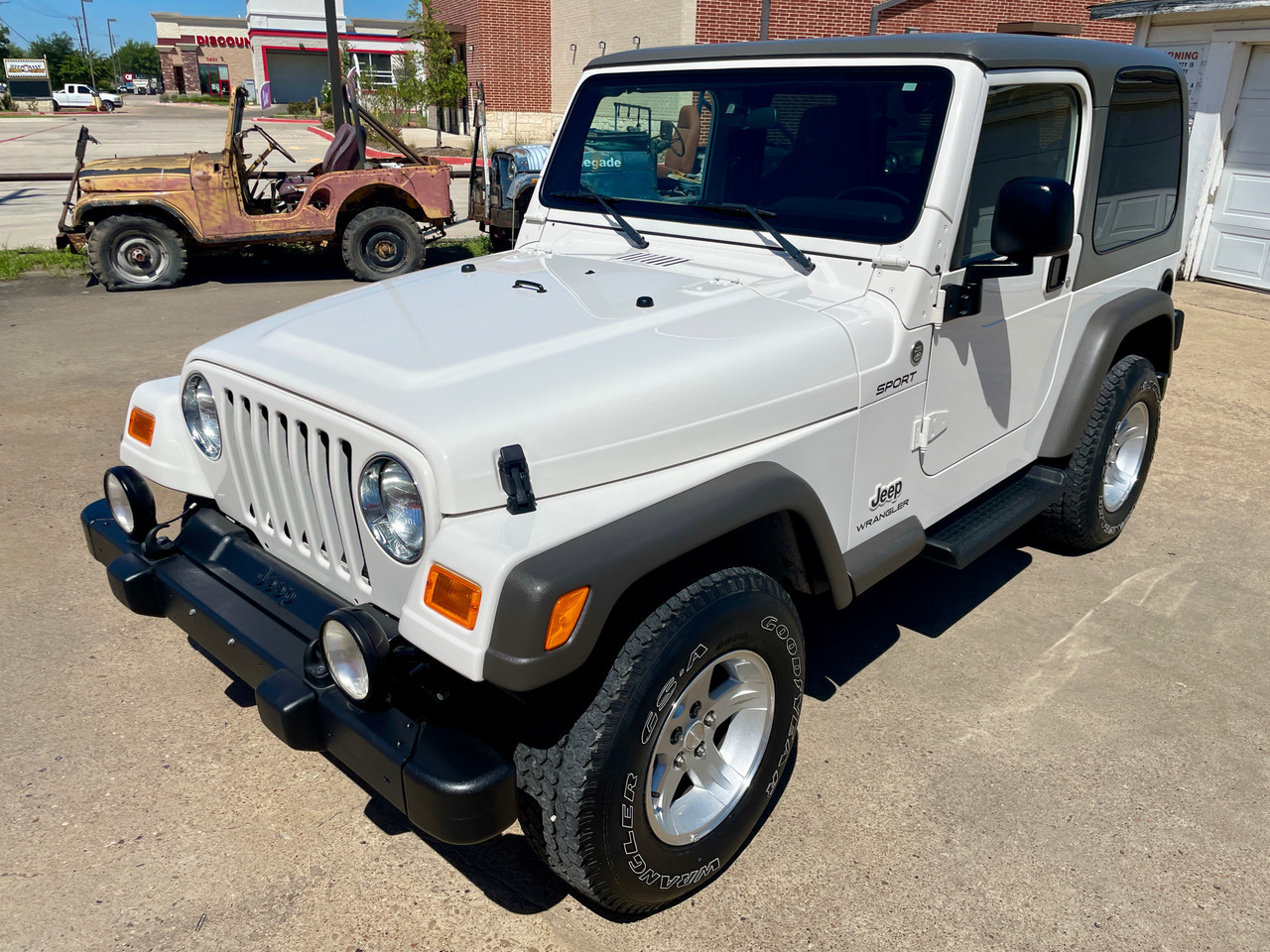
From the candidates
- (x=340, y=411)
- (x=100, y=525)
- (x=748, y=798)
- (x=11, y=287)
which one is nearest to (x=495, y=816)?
(x=748, y=798)

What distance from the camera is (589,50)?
2497cm

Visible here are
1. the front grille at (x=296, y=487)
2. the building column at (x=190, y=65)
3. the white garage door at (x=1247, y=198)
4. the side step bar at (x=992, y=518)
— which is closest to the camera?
the front grille at (x=296, y=487)

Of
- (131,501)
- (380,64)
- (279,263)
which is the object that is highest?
Answer: (380,64)

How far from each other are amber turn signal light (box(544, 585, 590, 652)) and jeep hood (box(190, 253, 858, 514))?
0.98ft

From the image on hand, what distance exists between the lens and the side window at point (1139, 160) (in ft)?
11.8

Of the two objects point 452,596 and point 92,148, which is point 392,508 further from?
point 92,148

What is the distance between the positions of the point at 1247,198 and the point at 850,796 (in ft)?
32.8

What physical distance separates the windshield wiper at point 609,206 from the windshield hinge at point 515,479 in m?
1.53

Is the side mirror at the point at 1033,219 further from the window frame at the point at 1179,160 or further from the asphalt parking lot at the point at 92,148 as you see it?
the asphalt parking lot at the point at 92,148

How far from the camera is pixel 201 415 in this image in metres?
2.78

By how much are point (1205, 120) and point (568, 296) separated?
996 centimetres

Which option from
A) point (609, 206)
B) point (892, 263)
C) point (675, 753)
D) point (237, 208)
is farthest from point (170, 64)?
point (675, 753)

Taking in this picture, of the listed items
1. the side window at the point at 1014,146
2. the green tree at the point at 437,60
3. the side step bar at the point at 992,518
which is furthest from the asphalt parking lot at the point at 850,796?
the green tree at the point at 437,60

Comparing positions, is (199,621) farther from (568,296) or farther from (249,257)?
(249,257)
